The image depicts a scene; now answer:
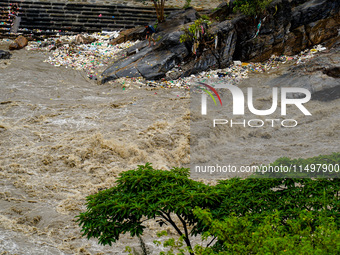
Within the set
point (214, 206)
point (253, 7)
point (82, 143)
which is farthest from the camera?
point (253, 7)

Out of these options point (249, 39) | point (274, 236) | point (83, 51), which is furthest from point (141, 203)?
point (83, 51)

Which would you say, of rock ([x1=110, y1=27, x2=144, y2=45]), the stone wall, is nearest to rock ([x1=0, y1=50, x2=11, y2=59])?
rock ([x1=110, y1=27, x2=144, y2=45])

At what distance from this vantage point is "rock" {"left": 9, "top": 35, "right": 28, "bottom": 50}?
15086 mm

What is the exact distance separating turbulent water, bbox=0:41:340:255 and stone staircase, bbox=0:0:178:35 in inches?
192

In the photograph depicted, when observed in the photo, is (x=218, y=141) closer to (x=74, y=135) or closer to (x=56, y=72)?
(x=74, y=135)

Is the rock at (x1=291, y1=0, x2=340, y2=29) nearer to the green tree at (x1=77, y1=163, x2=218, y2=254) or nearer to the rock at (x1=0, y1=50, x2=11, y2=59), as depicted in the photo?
the rock at (x1=0, y1=50, x2=11, y2=59)

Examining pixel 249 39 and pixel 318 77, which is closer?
pixel 318 77

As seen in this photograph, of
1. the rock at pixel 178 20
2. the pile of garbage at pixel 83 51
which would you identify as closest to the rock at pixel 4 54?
the pile of garbage at pixel 83 51

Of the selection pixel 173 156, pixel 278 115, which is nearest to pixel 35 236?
pixel 173 156

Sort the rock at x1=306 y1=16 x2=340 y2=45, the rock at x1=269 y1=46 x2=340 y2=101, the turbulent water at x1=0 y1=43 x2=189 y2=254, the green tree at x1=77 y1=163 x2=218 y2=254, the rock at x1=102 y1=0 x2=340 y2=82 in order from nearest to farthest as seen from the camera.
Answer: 1. the green tree at x1=77 y1=163 x2=218 y2=254
2. the turbulent water at x1=0 y1=43 x2=189 y2=254
3. the rock at x1=269 y1=46 x2=340 y2=101
4. the rock at x1=102 y1=0 x2=340 y2=82
5. the rock at x1=306 y1=16 x2=340 y2=45

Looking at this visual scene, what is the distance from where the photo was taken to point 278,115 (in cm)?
1024

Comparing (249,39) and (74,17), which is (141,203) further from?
(74,17)

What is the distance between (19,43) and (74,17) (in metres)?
3.03

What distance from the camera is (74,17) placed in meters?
17.2
